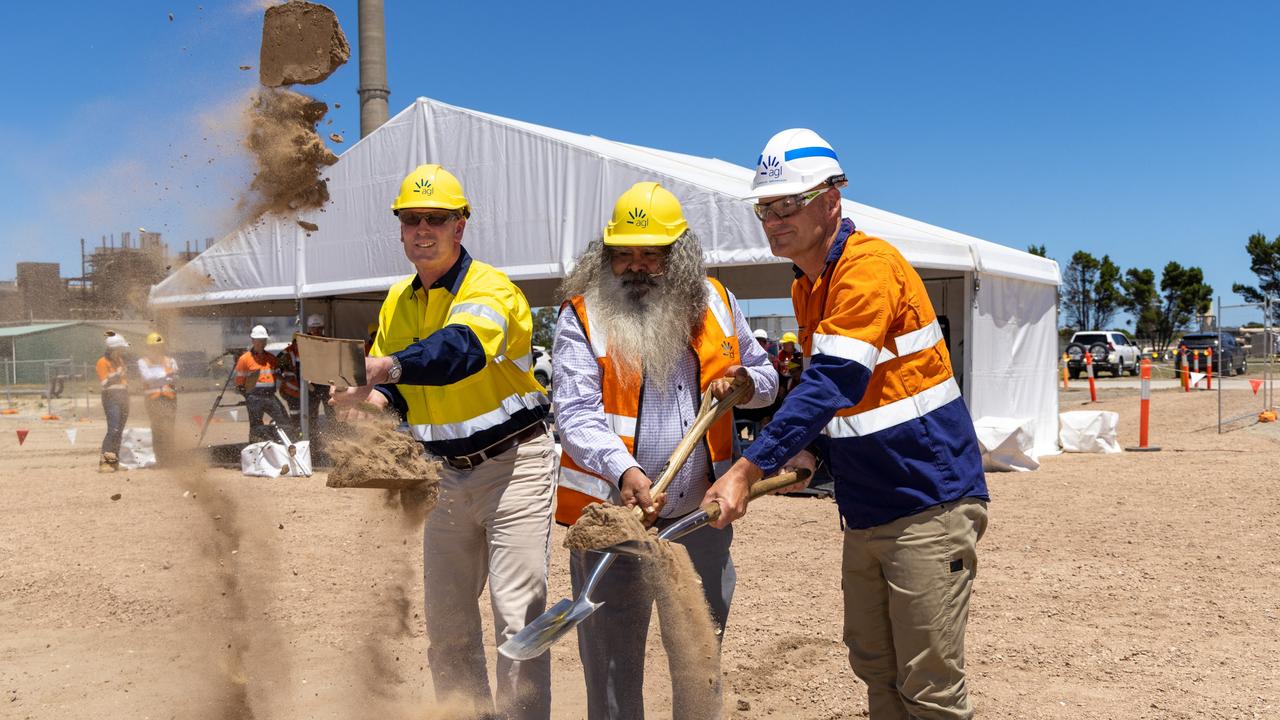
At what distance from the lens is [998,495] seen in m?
9.43

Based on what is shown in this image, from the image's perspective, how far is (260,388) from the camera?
39.1ft

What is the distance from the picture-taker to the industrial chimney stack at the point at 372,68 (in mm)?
7078

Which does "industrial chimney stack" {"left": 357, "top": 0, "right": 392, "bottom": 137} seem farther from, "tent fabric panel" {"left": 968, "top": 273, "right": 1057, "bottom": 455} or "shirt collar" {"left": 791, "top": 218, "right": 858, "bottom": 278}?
"tent fabric panel" {"left": 968, "top": 273, "right": 1057, "bottom": 455}

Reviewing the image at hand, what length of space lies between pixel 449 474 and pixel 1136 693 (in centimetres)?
300

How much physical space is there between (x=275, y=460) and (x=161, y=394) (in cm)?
760

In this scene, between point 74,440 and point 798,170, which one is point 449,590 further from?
point 74,440

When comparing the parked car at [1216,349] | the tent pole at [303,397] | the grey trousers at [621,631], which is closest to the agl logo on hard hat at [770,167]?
the grey trousers at [621,631]

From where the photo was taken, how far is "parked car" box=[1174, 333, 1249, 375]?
30188 millimetres

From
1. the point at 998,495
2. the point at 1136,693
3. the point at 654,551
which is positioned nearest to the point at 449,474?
the point at 654,551

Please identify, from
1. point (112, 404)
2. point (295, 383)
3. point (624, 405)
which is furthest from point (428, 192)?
point (112, 404)

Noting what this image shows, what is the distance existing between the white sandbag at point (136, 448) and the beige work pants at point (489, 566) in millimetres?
9590

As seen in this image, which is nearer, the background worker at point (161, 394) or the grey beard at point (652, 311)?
the grey beard at point (652, 311)

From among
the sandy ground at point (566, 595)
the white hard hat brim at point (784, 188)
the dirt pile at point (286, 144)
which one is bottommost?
the sandy ground at point (566, 595)

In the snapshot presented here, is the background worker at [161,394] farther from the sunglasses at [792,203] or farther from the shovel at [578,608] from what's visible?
the sunglasses at [792,203]
